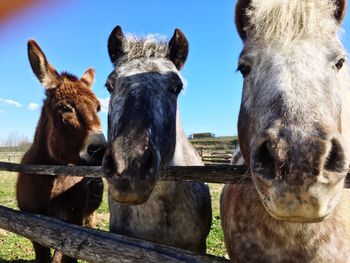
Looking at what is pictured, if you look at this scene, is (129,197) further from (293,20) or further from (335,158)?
(293,20)

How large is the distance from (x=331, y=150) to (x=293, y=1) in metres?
1.17

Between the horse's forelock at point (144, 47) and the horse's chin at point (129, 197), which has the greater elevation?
the horse's forelock at point (144, 47)

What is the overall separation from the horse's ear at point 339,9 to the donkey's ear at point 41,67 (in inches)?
174

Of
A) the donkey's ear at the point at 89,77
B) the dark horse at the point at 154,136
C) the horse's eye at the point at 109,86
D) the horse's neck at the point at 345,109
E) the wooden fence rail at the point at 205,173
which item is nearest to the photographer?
the horse's neck at the point at 345,109

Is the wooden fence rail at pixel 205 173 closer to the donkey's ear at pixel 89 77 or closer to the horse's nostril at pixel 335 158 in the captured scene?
the horse's nostril at pixel 335 158

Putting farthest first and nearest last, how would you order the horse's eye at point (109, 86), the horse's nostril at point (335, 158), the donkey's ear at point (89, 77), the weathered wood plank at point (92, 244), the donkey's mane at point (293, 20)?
the donkey's ear at point (89, 77), the horse's eye at point (109, 86), the weathered wood plank at point (92, 244), the donkey's mane at point (293, 20), the horse's nostril at point (335, 158)

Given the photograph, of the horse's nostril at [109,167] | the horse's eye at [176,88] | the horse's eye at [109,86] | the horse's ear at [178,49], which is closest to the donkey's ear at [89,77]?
the horse's eye at [109,86]

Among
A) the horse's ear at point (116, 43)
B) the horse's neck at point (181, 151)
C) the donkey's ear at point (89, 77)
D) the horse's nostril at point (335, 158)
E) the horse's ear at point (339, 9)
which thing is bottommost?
the horse's nostril at point (335, 158)

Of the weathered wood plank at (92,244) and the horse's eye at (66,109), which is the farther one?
the horse's eye at (66,109)

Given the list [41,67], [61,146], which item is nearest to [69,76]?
[41,67]

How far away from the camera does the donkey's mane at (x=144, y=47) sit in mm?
3879

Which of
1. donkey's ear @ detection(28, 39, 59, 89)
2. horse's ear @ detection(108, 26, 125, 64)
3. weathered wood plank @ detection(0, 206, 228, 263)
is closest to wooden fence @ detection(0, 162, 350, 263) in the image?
weathered wood plank @ detection(0, 206, 228, 263)

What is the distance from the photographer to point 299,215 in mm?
1754

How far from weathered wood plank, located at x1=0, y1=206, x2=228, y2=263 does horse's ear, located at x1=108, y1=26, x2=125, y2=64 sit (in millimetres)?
1984
